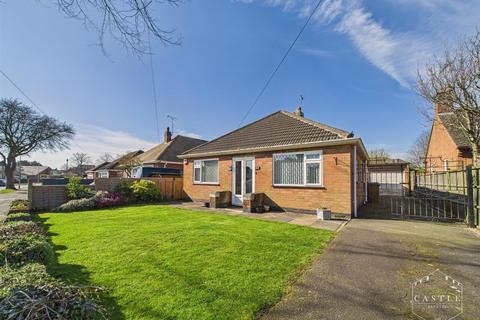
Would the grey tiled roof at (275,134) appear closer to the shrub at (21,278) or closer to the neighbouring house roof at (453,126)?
the neighbouring house roof at (453,126)

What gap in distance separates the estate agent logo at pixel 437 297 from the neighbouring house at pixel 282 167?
502cm

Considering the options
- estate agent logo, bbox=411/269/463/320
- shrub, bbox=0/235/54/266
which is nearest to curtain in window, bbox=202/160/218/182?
shrub, bbox=0/235/54/266

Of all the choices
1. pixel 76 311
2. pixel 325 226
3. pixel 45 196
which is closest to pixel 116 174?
pixel 45 196

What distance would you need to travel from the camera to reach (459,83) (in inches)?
364

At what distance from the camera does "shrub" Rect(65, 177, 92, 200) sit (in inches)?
468

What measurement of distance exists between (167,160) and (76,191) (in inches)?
393

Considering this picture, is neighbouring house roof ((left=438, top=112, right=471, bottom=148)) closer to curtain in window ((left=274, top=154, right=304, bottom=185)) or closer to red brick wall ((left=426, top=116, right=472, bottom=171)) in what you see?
red brick wall ((left=426, top=116, right=472, bottom=171))

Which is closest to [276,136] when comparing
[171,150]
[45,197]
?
[45,197]

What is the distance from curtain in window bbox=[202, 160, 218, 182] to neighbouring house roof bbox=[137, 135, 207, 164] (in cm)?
824

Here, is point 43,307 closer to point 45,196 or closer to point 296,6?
point 296,6

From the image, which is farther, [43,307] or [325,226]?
[325,226]

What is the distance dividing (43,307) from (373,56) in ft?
41.0

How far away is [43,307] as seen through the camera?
198 centimetres

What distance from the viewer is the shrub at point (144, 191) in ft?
45.3
